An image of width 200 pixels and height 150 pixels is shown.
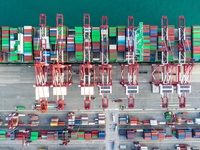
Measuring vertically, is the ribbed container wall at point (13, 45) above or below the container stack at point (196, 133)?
above

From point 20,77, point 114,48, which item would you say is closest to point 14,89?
point 20,77

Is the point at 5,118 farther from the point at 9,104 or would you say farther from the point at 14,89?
the point at 14,89

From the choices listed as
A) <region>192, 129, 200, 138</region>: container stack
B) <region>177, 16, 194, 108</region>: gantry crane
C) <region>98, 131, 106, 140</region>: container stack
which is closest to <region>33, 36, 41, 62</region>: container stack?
<region>98, 131, 106, 140</region>: container stack

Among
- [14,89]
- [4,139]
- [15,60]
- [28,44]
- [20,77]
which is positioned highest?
[28,44]

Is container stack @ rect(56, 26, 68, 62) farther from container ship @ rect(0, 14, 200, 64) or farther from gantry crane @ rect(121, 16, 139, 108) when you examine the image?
gantry crane @ rect(121, 16, 139, 108)

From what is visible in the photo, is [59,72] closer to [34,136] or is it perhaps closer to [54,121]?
[54,121]

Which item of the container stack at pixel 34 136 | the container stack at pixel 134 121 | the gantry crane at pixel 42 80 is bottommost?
the container stack at pixel 34 136

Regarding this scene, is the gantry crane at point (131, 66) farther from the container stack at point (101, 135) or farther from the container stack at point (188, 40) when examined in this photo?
the container stack at point (188, 40)

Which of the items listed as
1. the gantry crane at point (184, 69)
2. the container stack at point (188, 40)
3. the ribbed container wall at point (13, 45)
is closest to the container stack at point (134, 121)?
the gantry crane at point (184, 69)
